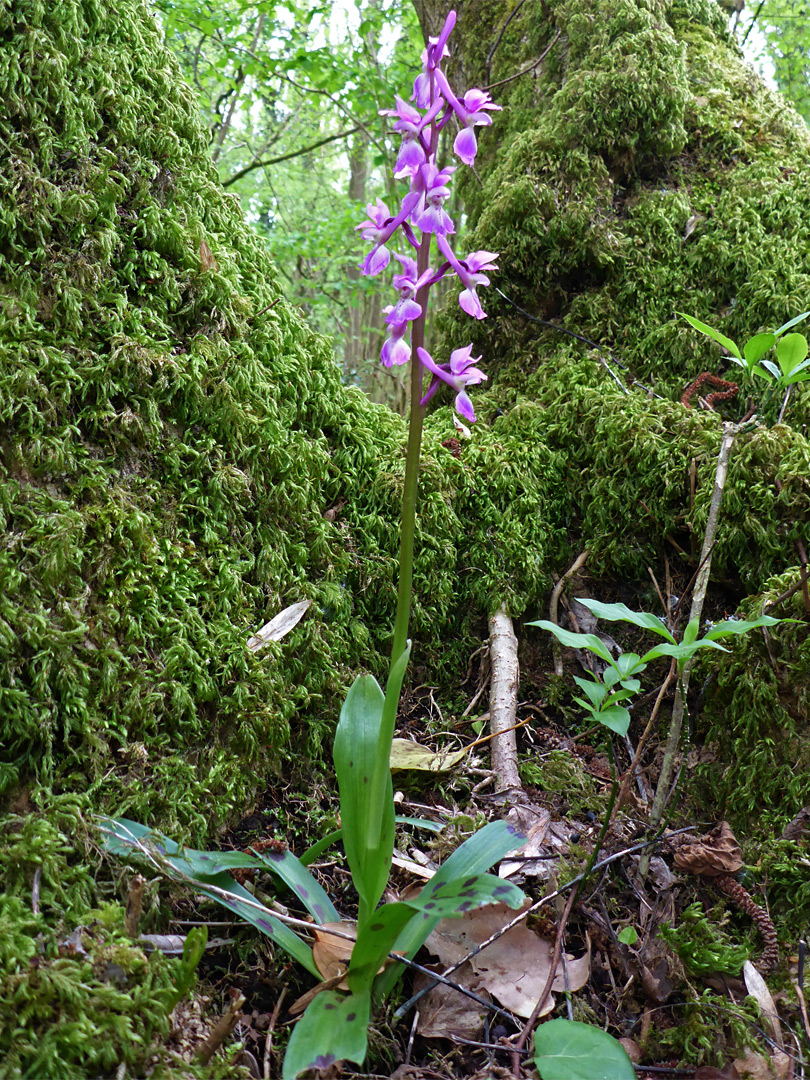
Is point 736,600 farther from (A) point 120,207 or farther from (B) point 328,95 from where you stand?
(B) point 328,95

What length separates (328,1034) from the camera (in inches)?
48.7

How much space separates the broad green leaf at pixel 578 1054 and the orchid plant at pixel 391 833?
0.28 m

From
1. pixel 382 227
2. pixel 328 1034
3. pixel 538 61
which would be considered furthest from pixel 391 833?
pixel 538 61

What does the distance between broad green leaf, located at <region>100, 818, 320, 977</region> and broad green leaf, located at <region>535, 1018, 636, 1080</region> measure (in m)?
0.47

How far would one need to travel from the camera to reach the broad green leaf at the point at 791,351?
1.85 meters

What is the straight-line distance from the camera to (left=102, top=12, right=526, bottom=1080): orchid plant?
4.46 ft

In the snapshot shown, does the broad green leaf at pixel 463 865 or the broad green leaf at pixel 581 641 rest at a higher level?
the broad green leaf at pixel 581 641

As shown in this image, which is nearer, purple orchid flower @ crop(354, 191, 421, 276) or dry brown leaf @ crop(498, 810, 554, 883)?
purple orchid flower @ crop(354, 191, 421, 276)

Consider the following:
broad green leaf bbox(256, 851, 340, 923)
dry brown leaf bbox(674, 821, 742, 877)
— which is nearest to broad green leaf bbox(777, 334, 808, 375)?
dry brown leaf bbox(674, 821, 742, 877)

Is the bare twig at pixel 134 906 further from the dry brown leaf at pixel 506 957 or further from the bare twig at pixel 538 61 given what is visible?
the bare twig at pixel 538 61

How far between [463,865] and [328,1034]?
43 cm

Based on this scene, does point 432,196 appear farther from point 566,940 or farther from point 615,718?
point 566,940

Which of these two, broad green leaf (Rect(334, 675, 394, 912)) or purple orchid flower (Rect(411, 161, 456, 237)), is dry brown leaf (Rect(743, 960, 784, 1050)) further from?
purple orchid flower (Rect(411, 161, 456, 237))

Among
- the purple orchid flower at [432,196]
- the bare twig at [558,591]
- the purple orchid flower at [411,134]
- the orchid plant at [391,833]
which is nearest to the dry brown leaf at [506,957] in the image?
the orchid plant at [391,833]
